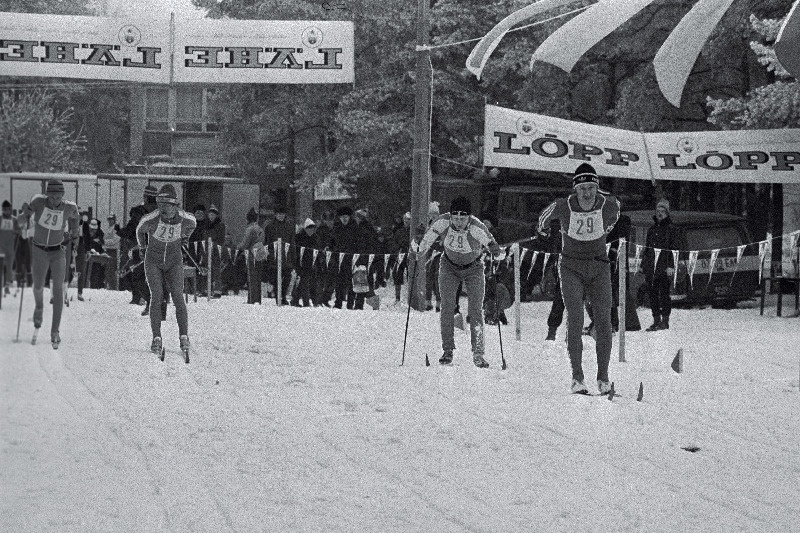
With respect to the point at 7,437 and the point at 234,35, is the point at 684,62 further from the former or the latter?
the point at 7,437

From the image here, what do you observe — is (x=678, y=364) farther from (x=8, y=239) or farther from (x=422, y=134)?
(x=8, y=239)

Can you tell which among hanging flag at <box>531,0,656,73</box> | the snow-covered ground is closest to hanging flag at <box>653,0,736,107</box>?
hanging flag at <box>531,0,656,73</box>

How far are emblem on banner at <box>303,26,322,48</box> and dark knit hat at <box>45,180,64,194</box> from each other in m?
10.9

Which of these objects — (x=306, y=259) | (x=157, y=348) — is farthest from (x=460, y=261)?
(x=157, y=348)

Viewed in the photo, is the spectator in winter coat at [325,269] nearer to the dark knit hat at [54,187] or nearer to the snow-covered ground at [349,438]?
the snow-covered ground at [349,438]

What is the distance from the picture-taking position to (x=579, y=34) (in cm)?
855

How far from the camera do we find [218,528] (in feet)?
10.2

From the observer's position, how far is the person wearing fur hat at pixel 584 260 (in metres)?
6.61

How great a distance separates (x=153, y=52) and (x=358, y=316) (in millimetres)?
8314

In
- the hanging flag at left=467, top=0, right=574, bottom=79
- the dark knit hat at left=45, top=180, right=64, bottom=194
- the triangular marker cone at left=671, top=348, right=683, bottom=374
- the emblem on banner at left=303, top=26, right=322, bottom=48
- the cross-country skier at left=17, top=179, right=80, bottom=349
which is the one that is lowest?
the triangular marker cone at left=671, top=348, right=683, bottom=374

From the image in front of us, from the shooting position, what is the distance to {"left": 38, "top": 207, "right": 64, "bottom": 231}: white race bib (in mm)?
1352

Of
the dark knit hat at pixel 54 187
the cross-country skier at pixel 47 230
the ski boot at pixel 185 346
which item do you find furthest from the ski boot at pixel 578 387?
the dark knit hat at pixel 54 187

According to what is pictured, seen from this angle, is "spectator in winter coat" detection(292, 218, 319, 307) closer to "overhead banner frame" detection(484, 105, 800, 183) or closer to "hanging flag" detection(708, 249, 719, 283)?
"overhead banner frame" detection(484, 105, 800, 183)

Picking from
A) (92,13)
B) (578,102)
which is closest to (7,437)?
(92,13)
